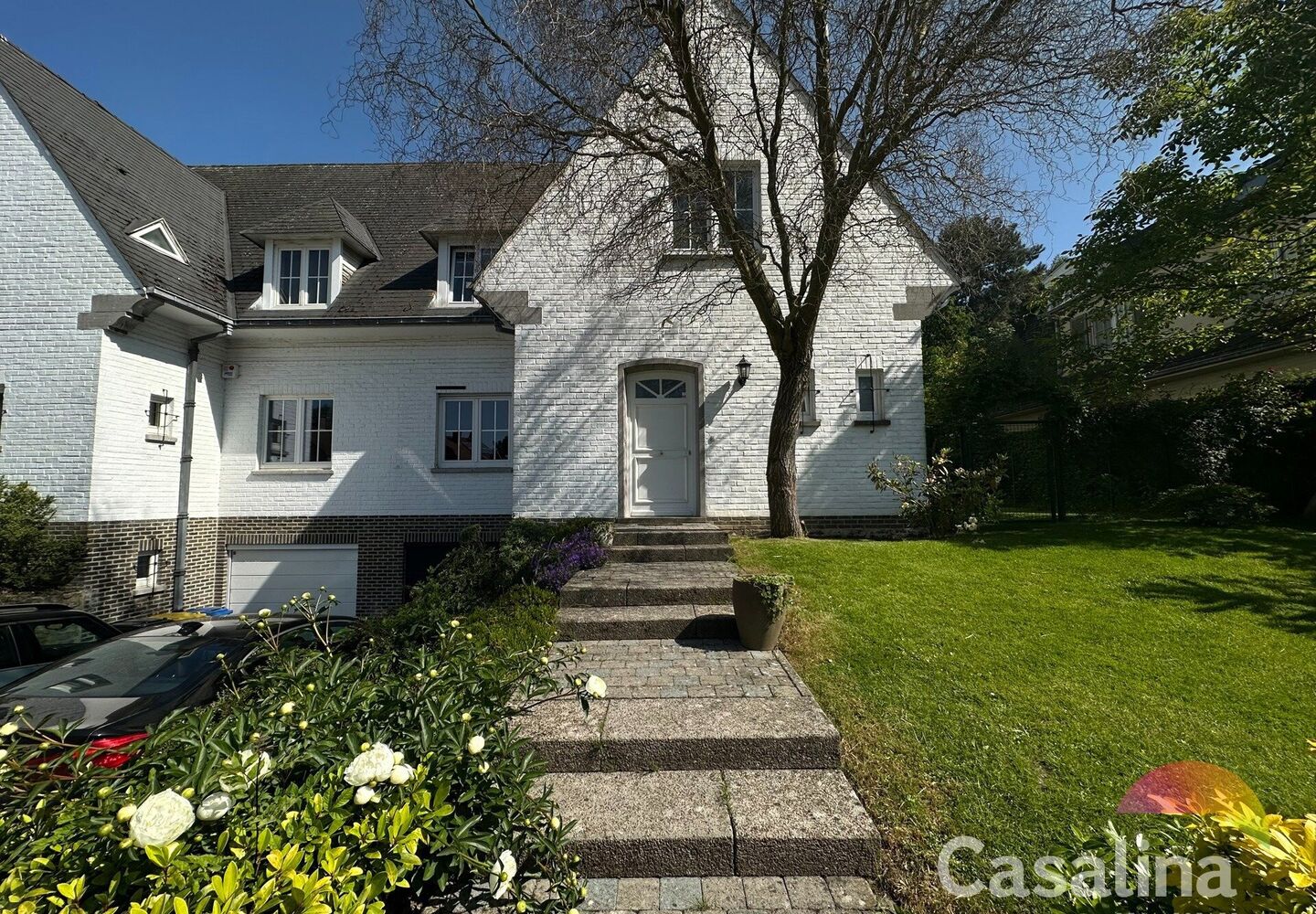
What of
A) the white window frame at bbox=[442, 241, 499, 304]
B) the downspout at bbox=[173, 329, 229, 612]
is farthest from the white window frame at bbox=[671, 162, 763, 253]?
the downspout at bbox=[173, 329, 229, 612]

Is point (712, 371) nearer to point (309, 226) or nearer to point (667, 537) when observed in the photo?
point (667, 537)

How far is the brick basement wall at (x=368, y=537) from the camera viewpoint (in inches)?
443

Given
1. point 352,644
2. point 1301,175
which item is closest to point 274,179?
point 352,644

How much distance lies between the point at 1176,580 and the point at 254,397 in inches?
577

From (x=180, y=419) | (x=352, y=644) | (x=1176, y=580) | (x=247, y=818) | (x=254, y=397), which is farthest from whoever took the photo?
(x=254, y=397)

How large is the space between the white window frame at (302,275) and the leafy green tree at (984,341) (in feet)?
35.9

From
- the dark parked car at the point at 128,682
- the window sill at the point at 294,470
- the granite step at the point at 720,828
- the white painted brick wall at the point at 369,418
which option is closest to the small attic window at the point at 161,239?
the white painted brick wall at the point at 369,418

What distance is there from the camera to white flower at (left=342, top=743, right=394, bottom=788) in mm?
1621

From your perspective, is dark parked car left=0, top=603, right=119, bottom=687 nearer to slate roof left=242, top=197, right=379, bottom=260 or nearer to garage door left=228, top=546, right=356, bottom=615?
garage door left=228, top=546, right=356, bottom=615

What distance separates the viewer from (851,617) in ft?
18.4

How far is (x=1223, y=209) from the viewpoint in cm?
1077

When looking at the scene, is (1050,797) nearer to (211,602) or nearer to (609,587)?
(609,587)

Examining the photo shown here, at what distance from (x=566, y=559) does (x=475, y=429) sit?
17.2 feet

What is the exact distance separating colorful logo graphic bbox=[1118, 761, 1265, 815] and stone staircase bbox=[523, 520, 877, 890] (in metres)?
1.56
